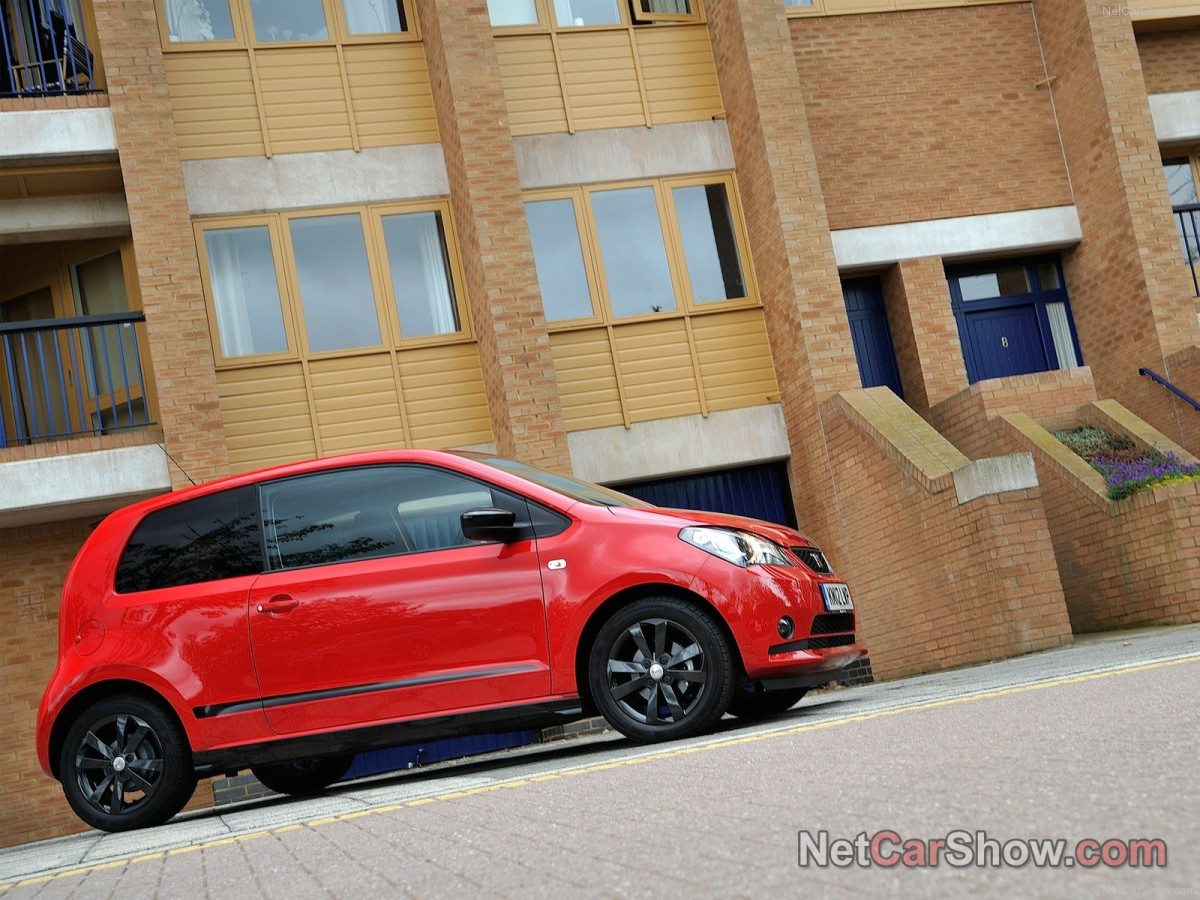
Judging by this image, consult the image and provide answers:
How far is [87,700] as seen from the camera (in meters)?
8.05

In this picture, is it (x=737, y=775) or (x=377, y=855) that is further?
(x=737, y=775)

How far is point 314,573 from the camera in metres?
7.83

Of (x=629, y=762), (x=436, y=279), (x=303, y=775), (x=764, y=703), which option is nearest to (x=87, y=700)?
(x=303, y=775)

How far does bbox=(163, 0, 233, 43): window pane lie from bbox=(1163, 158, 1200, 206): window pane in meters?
12.9

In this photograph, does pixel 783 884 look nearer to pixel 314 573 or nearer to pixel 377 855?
pixel 377 855

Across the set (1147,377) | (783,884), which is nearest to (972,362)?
(1147,377)

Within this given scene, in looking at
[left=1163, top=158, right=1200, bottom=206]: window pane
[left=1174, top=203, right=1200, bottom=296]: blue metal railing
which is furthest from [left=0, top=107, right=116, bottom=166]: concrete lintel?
[left=1163, top=158, right=1200, bottom=206]: window pane

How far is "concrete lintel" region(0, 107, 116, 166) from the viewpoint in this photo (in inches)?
555

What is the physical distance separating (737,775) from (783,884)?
200 cm

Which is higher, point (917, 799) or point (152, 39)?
point (152, 39)

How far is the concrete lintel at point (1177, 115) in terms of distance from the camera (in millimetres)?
18766

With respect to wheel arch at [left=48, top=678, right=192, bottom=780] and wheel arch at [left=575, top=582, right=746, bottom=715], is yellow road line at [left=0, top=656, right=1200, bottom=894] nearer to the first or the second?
wheel arch at [left=575, top=582, right=746, bottom=715]

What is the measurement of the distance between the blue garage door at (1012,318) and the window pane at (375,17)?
7830 millimetres

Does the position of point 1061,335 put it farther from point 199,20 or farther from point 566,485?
point 566,485
